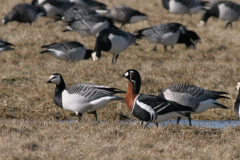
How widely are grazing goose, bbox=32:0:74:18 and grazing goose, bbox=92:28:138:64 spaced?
7.34 meters

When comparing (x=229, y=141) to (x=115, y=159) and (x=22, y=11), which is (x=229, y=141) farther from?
(x=22, y=11)

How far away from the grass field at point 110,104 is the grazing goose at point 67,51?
30 centimetres

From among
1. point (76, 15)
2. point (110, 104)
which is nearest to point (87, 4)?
point (76, 15)

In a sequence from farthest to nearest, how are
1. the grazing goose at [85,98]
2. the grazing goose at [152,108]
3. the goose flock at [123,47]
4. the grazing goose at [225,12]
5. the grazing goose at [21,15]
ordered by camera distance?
the grazing goose at [225,12] < the grazing goose at [21,15] < the grazing goose at [85,98] < the goose flock at [123,47] < the grazing goose at [152,108]

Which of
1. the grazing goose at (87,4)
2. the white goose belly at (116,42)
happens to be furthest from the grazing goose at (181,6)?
the white goose belly at (116,42)

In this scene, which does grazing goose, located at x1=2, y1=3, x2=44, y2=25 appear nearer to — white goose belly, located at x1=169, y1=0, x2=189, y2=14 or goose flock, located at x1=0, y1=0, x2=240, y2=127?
goose flock, located at x1=0, y1=0, x2=240, y2=127

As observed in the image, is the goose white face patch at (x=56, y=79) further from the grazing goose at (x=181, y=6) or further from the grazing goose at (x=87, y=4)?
the grazing goose at (x=87, y=4)

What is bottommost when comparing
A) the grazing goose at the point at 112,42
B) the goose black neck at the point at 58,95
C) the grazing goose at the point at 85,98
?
the grazing goose at the point at 112,42

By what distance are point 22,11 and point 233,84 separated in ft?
35.7

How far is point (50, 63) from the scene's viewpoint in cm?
1123

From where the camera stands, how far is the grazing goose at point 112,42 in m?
11.9

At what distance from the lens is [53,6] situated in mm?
18828

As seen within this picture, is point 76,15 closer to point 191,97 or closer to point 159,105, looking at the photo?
point 191,97

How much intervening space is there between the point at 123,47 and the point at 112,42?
532mm
